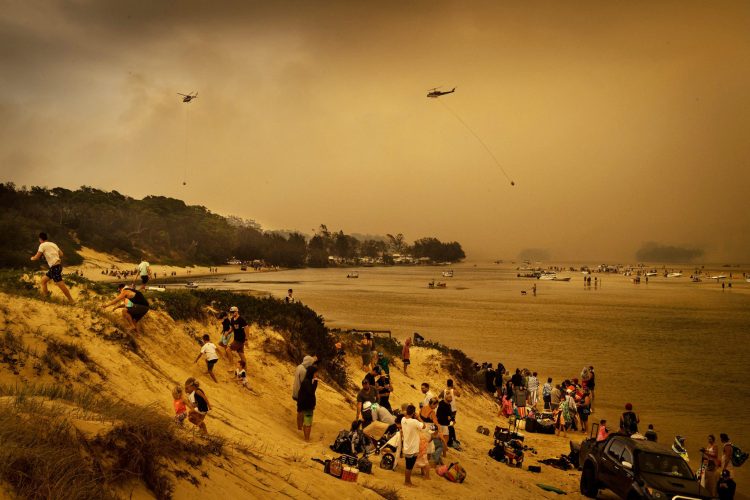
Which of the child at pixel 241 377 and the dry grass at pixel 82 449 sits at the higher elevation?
the dry grass at pixel 82 449

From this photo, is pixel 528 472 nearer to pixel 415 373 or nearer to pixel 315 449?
pixel 315 449

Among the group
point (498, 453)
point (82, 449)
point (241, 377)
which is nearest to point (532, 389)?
point (498, 453)

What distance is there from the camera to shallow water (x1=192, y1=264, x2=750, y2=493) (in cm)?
2297

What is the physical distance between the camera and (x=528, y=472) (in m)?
14.0

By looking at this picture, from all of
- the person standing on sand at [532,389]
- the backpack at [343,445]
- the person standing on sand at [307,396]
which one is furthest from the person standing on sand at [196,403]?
the person standing on sand at [532,389]

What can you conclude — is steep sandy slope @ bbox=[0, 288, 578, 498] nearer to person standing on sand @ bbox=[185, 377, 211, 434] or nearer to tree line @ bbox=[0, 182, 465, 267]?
person standing on sand @ bbox=[185, 377, 211, 434]

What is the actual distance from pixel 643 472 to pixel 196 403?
27.0 ft

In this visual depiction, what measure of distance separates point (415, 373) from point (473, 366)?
379 cm

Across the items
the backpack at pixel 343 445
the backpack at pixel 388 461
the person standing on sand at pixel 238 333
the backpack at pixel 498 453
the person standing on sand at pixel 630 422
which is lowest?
the backpack at pixel 498 453

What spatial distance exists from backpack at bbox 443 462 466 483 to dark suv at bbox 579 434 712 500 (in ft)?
9.57

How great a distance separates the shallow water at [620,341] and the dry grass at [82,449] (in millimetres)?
15545

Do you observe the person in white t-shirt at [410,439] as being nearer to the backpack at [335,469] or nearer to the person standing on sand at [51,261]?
the backpack at [335,469]

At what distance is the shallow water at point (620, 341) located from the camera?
22970 millimetres

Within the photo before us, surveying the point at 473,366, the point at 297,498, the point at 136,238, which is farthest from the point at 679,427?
the point at 136,238
